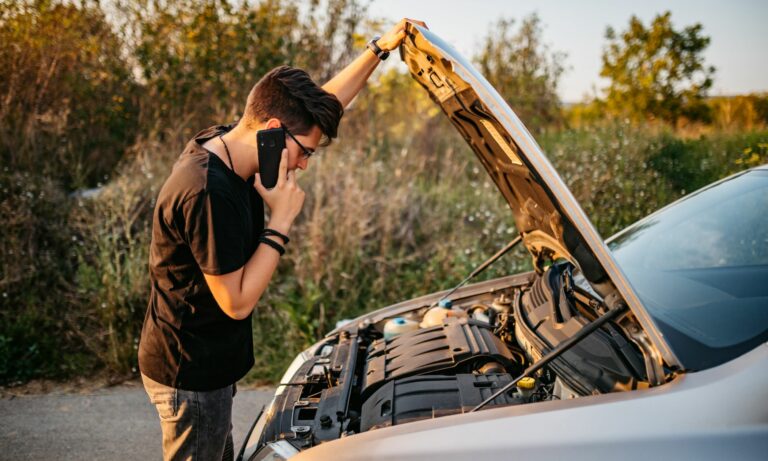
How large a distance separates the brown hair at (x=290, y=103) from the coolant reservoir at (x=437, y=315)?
126 centimetres

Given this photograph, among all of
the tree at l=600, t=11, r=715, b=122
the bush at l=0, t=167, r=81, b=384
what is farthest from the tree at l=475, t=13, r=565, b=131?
the bush at l=0, t=167, r=81, b=384

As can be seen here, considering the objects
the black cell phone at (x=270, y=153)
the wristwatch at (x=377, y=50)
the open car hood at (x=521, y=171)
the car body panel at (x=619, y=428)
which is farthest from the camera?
the wristwatch at (x=377, y=50)

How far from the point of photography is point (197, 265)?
192 cm

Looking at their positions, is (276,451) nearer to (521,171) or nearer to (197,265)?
(197,265)

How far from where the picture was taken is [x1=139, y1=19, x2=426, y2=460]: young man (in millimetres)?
1773

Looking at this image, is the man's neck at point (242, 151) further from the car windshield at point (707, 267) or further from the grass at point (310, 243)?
the grass at point (310, 243)

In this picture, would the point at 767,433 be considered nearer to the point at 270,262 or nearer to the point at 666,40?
the point at 270,262

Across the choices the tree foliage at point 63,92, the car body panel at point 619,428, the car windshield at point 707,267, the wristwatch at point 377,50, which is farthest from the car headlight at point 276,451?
the tree foliage at point 63,92

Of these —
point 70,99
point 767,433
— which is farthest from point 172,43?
point 767,433

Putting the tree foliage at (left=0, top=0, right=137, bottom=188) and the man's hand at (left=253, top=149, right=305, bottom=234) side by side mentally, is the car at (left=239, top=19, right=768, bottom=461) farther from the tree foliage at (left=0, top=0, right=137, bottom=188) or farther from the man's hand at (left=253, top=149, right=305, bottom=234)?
the tree foliage at (left=0, top=0, right=137, bottom=188)

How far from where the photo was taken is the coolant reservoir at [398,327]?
277 cm

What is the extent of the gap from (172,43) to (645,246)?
20.5 feet

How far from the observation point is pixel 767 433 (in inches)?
58.8

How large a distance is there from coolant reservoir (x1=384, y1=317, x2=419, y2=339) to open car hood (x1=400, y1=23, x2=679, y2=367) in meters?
0.71
